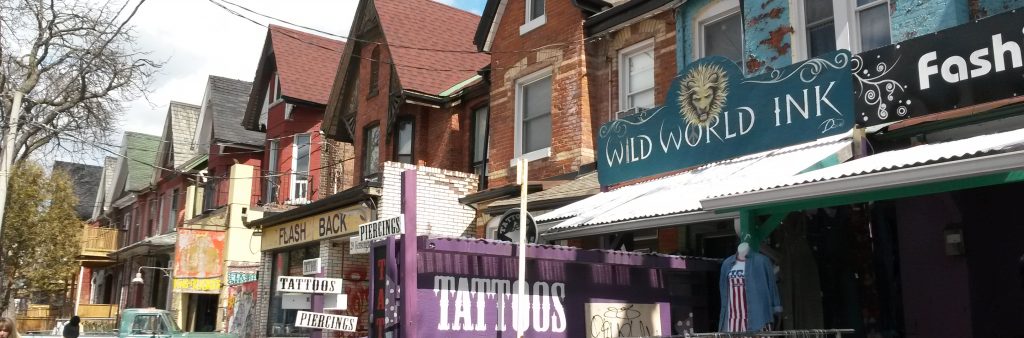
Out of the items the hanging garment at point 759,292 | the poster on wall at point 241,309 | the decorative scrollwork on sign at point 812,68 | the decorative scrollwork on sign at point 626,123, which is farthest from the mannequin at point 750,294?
the poster on wall at point 241,309

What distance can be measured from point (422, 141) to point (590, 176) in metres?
7.00

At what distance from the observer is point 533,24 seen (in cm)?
1630

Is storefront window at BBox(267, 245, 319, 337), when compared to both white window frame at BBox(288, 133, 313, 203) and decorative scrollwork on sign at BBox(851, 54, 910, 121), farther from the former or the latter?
decorative scrollwork on sign at BBox(851, 54, 910, 121)

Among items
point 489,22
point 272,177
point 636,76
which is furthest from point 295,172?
point 636,76

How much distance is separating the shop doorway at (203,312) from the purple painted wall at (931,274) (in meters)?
25.1

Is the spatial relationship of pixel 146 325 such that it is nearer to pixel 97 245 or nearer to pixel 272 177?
pixel 272 177

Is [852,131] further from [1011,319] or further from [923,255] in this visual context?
[1011,319]

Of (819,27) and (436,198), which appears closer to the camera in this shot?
(819,27)

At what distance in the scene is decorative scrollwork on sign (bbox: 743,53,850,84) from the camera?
8859 mm

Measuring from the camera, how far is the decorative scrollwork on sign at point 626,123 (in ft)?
35.6

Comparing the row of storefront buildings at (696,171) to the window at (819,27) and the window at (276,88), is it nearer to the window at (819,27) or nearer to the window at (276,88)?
the window at (819,27)

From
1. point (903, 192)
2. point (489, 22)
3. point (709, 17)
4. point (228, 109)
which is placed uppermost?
point (228, 109)

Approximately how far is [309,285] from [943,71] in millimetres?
6406

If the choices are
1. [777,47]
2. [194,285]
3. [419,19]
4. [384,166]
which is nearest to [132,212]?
[194,285]
